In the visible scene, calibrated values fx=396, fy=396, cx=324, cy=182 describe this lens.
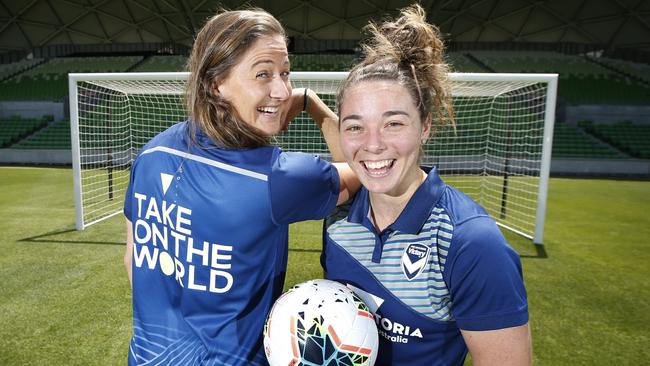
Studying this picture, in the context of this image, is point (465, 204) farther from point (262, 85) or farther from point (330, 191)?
point (262, 85)

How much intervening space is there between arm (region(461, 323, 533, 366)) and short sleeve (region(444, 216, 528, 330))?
27 millimetres

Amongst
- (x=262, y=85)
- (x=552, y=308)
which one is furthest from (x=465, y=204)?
(x=552, y=308)

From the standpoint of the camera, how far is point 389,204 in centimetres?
151

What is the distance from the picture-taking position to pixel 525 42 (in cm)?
2694

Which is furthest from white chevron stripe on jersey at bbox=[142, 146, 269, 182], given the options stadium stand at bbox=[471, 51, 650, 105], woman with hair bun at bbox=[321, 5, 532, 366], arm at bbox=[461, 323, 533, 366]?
stadium stand at bbox=[471, 51, 650, 105]

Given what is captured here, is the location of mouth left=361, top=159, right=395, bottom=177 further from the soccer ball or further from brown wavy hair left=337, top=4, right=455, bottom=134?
the soccer ball

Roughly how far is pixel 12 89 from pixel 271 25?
2867cm

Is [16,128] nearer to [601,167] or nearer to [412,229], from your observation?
[412,229]

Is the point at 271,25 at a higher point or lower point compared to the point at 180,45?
lower

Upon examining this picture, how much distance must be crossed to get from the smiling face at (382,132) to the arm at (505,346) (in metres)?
0.55

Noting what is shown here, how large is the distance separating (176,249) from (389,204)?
775 millimetres

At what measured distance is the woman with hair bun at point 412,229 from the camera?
1.20m

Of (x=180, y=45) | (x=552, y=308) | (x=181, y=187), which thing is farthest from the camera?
(x=180, y=45)

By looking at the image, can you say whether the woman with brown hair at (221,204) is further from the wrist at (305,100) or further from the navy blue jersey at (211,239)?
the wrist at (305,100)
